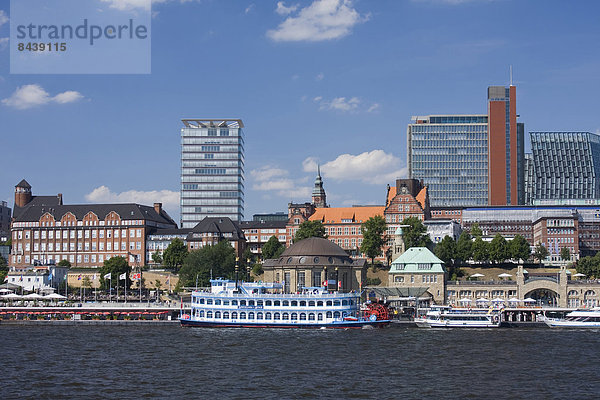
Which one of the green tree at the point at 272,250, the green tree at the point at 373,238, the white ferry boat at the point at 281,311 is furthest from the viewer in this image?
the green tree at the point at 272,250

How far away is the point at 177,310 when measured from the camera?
435 ft

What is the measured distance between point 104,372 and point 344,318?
171 feet

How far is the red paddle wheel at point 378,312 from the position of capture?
392 feet

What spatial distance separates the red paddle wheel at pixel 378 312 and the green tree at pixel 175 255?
3121 inches

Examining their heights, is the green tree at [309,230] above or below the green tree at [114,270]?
above

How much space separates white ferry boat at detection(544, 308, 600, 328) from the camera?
118 m

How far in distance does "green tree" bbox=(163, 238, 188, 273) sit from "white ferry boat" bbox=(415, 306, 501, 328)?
277 feet

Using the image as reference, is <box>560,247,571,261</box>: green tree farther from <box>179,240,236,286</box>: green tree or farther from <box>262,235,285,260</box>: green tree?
<box>179,240,236,286</box>: green tree

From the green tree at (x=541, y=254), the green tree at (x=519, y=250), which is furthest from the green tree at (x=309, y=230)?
the green tree at (x=541, y=254)

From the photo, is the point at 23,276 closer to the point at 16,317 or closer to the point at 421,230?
the point at 16,317

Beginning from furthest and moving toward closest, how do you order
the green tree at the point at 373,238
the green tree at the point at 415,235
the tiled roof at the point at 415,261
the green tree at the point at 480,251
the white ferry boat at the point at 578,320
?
1. the green tree at the point at 373,238
2. the green tree at the point at 415,235
3. the green tree at the point at 480,251
4. the tiled roof at the point at 415,261
5. the white ferry boat at the point at 578,320

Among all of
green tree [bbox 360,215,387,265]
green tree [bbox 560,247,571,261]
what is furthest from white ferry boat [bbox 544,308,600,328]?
green tree [bbox 560,247,571,261]

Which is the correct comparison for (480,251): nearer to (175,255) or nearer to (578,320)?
(578,320)

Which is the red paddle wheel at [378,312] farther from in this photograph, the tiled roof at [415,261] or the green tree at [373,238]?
the green tree at [373,238]
